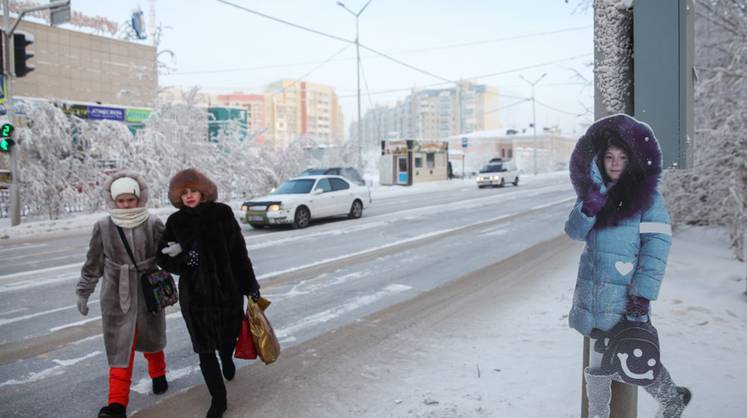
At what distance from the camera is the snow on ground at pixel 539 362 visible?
3627 millimetres

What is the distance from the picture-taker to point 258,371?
14.8 ft

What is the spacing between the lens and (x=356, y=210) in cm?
1639

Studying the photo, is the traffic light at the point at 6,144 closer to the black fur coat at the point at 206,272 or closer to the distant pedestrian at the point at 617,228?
the black fur coat at the point at 206,272

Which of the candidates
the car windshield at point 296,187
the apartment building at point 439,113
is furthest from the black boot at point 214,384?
the apartment building at point 439,113

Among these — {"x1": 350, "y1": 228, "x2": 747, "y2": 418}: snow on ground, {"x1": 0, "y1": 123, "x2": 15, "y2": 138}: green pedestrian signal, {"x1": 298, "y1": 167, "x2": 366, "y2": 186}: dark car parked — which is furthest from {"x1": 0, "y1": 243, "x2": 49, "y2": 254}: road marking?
{"x1": 298, "y1": 167, "x2": 366, "y2": 186}: dark car parked

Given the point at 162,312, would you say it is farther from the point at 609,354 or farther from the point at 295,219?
the point at 295,219

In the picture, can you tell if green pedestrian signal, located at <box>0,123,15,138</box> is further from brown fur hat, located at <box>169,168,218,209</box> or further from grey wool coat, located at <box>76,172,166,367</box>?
brown fur hat, located at <box>169,168,218,209</box>

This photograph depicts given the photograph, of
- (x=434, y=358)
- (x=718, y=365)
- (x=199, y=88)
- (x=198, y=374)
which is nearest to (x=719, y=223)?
(x=718, y=365)

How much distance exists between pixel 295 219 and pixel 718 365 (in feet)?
36.0

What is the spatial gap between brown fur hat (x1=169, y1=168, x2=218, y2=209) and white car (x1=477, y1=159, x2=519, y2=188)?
30494mm

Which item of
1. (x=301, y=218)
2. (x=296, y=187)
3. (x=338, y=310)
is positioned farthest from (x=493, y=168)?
(x=338, y=310)

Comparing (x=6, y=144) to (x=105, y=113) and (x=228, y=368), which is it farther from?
(x=228, y=368)

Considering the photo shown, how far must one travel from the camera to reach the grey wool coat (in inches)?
142

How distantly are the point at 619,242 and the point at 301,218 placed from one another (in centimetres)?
1212
